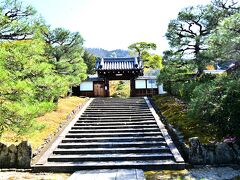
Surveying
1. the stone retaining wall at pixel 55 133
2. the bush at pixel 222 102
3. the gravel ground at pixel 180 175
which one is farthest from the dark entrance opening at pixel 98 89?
the gravel ground at pixel 180 175

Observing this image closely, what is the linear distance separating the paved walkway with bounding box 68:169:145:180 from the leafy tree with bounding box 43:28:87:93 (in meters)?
13.2

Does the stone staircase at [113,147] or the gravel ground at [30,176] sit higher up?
the stone staircase at [113,147]

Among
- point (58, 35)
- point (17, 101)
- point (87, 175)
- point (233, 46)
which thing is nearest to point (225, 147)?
point (233, 46)

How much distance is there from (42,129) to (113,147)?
304cm

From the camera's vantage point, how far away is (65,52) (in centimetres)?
2431

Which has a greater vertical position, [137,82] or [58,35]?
[58,35]

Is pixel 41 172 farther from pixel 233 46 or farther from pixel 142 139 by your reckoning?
pixel 233 46

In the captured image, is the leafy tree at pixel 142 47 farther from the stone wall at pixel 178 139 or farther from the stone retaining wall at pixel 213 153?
the stone retaining wall at pixel 213 153

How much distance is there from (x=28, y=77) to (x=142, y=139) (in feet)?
18.7

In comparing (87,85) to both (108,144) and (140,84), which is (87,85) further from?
(108,144)

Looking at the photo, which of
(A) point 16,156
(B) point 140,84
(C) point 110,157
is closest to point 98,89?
(B) point 140,84

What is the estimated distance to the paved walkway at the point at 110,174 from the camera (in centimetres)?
858

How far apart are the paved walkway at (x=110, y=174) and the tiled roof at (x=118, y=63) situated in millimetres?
21154

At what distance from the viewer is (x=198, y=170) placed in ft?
30.9
